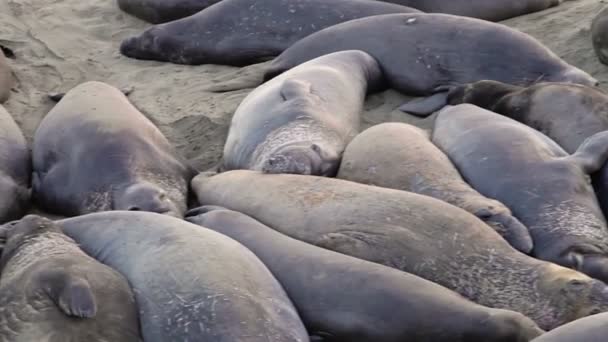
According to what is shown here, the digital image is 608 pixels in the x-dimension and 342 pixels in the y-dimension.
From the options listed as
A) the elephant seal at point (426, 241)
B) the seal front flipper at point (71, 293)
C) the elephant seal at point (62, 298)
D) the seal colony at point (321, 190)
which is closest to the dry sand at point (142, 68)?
the seal colony at point (321, 190)

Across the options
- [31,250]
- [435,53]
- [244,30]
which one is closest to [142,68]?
[244,30]

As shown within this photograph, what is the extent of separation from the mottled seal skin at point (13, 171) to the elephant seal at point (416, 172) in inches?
66.4

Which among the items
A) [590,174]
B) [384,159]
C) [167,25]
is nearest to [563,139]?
[590,174]

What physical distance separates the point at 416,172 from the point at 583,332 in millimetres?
1876

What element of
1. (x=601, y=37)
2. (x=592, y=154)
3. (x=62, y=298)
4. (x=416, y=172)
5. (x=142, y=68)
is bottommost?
(x=142, y=68)

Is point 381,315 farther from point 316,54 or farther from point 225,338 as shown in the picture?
point 316,54

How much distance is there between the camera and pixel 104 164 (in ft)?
19.0

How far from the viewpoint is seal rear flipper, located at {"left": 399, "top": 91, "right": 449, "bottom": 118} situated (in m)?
6.56

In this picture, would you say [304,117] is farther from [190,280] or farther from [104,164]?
[190,280]

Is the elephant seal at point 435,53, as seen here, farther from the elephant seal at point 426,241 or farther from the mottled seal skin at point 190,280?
the mottled seal skin at point 190,280

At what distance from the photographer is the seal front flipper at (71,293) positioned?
3.85 meters

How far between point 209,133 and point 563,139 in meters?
2.04

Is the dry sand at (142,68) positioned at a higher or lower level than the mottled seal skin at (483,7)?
lower

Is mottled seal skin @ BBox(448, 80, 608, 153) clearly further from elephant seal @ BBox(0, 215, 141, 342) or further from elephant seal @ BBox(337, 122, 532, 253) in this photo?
elephant seal @ BBox(0, 215, 141, 342)
